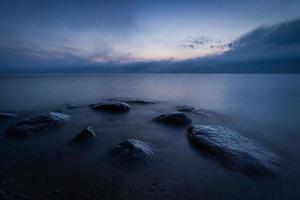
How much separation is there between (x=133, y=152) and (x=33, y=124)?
6.04 metres

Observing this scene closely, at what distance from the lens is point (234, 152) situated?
6.04 metres

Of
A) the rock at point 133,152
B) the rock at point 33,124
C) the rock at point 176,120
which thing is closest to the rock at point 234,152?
the rock at point 176,120

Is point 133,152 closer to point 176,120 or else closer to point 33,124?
point 176,120

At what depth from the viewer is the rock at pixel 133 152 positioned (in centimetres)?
580

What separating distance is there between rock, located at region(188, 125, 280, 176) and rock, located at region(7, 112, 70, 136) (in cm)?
745

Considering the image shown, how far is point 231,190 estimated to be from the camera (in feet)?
14.9

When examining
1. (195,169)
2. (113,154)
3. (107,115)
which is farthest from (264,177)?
(107,115)

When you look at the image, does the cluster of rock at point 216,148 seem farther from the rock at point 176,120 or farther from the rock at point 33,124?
the rock at point 176,120

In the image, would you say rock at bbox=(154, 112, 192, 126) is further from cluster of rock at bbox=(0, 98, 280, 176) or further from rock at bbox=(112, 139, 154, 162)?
rock at bbox=(112, 139, 154, 162)

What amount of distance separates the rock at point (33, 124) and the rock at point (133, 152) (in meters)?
4.74

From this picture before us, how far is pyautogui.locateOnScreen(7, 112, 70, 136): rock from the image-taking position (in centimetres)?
789

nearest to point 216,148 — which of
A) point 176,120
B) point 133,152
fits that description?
point 133,152

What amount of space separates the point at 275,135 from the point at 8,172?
1198cm

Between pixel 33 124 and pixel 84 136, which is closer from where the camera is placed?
pixel 84 136
